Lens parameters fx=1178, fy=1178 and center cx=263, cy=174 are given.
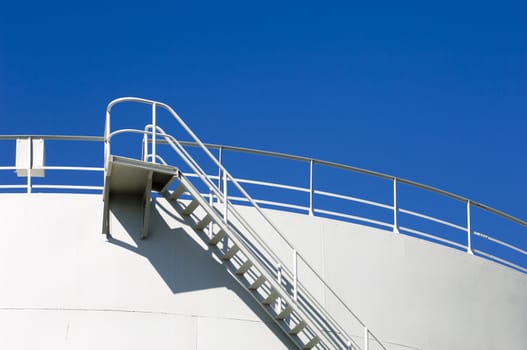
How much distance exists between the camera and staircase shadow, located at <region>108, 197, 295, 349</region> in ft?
52.5

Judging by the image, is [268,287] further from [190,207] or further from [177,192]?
[177,192]

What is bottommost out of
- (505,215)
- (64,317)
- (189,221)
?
(64,317)

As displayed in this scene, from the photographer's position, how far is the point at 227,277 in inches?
641

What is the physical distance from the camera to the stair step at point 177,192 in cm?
1587

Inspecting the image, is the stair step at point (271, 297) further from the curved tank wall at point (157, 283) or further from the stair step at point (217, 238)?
the stair step at point (217, 238)

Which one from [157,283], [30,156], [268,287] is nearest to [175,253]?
[157,283]

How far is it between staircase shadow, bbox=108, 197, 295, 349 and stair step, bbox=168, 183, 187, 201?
19cm

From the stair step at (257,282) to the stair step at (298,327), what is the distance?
0.75m

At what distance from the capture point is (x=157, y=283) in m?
15.9

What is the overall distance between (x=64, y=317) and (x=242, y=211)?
3035mm

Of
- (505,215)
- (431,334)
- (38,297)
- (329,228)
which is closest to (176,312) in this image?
(38,297)

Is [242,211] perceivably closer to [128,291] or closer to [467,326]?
[128,291]

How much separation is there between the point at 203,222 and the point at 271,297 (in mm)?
1403

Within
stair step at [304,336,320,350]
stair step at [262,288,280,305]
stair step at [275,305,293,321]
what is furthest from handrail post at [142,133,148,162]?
stair step at [304,336,320,350]
